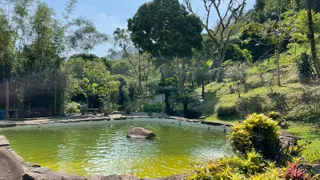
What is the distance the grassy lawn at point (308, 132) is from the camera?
8.05 meters

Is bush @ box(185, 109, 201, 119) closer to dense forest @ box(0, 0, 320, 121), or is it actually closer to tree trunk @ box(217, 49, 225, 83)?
dense forest @ box(0, 0, 320, 121)

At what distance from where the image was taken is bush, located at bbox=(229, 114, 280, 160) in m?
5.07

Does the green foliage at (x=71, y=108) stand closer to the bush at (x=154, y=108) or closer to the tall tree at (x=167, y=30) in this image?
the bush at (x=154, y=108)

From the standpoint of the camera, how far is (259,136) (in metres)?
5.07

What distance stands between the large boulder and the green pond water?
1.77m

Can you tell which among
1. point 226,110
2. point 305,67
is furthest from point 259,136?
point 305,67

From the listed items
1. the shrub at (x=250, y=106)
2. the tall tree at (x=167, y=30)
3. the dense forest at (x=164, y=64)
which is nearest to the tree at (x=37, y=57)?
the dense forest at (x=164, y=64)

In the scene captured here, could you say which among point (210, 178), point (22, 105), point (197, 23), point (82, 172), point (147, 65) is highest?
point (197, 23)

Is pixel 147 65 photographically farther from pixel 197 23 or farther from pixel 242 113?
pixel 242 113

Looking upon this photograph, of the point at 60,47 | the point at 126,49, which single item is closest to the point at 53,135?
the point at 60,47

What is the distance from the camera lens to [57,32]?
1858 centimetres

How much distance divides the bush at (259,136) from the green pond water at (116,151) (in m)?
1.00

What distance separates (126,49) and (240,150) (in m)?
23.3

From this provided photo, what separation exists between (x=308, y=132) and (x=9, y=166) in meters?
9.45
